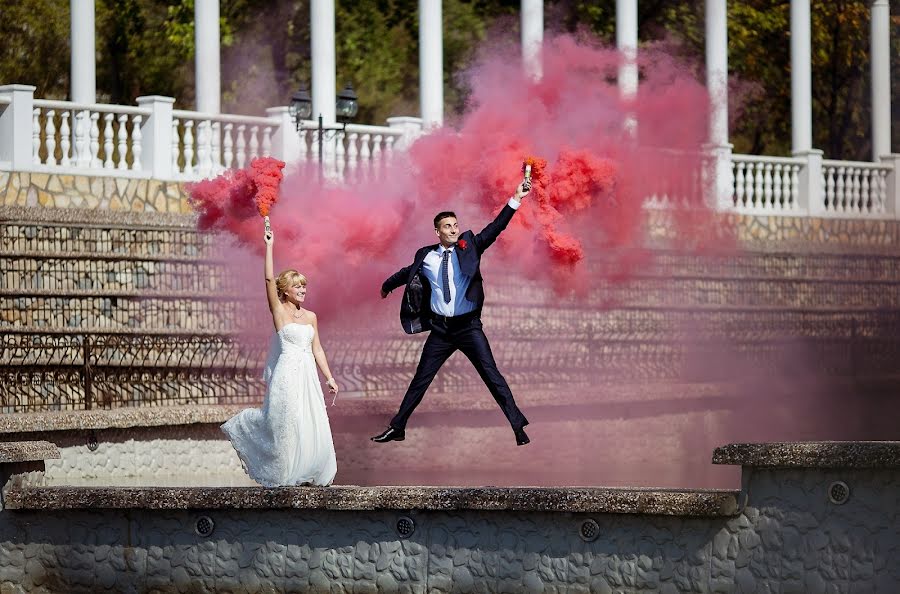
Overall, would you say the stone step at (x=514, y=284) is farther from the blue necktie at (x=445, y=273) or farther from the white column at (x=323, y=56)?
the blue necktie at (x=445, y=273)

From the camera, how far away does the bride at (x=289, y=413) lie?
41.8ft

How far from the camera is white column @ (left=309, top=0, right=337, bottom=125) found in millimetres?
26078

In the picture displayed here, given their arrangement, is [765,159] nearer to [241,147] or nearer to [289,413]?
[241,147]

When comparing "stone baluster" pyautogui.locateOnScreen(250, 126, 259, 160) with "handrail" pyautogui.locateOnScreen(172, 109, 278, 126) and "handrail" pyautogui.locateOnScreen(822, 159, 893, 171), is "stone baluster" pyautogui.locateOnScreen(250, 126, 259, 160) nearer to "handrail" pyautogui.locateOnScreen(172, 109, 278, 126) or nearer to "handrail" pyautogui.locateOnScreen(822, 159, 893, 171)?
"handrail" pyautogui.locateOnScreen(172, 109, 278, 126)

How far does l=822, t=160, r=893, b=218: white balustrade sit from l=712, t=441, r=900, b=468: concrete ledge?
21517 millimetres

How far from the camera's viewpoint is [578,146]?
17.3m

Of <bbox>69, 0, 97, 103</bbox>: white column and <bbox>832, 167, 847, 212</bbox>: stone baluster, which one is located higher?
<bbox>69, 0, 97, 103</bbox>: white column

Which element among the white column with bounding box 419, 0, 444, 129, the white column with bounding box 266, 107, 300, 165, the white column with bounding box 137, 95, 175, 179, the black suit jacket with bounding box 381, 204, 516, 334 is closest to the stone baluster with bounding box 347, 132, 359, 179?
the white column with bounding box 266, 107, 300, 165

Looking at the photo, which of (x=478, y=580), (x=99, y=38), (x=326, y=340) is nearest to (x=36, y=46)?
(x=99, y=38)

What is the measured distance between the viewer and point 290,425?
501 inches

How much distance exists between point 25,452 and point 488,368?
309cm

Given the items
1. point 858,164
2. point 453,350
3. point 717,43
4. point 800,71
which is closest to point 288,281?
point 453,350

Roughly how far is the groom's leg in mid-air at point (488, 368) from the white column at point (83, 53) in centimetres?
1226

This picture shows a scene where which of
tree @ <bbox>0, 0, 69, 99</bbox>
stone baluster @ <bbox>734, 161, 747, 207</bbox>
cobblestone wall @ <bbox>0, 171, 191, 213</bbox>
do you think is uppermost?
tree @ <bbox>0, 0, 69, 99</bbox>
